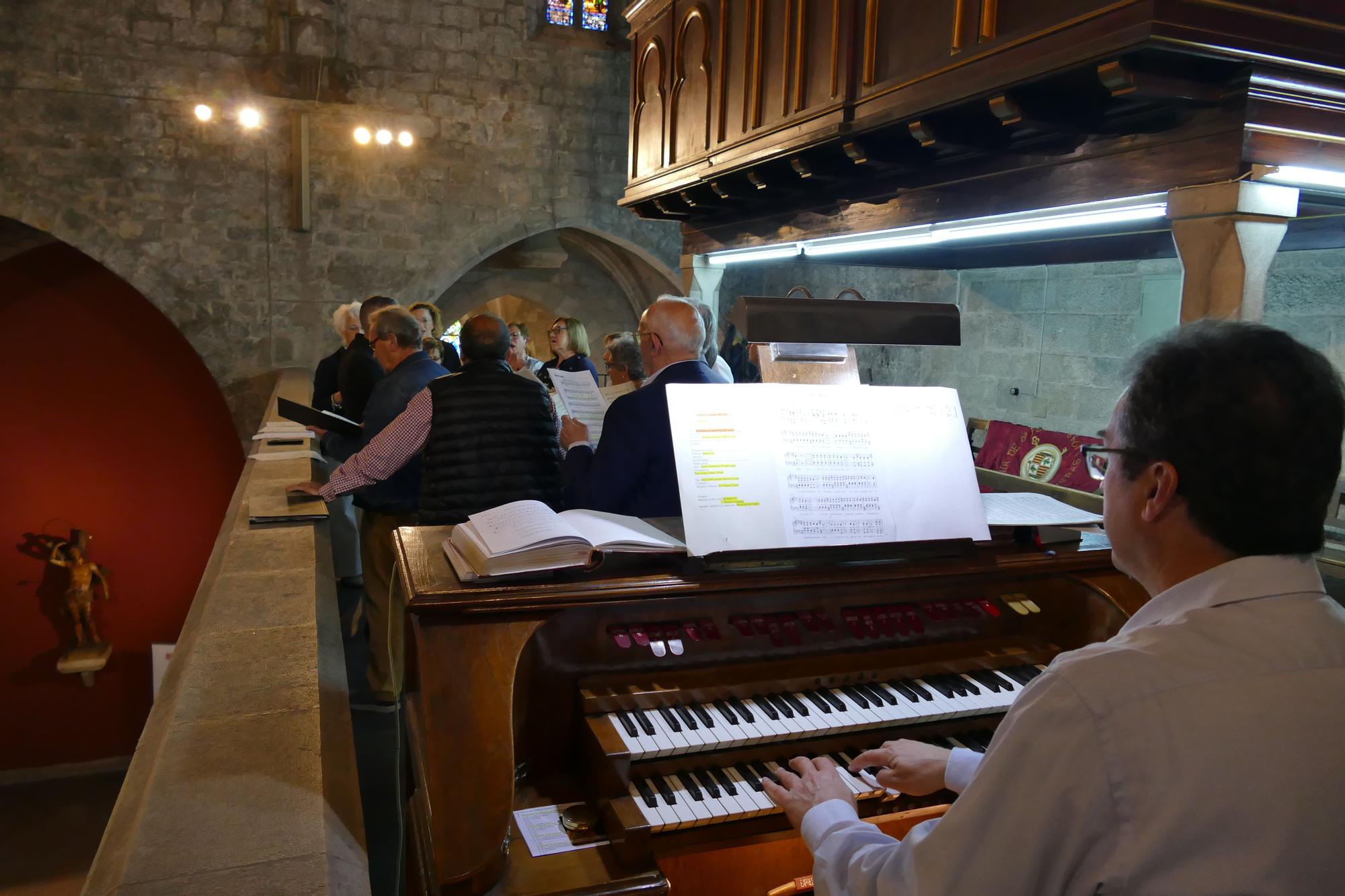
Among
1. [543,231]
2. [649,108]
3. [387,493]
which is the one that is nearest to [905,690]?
[387,493]

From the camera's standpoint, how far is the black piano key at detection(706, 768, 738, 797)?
167 centimetres

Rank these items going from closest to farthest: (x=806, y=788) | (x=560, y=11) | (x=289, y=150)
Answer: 1. (x=806, y=788)
2. (x=289, y=150)
3. (x=560, y=11)

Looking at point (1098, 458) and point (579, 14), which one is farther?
point (579, 14)

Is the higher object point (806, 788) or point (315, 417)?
point (315, 417)

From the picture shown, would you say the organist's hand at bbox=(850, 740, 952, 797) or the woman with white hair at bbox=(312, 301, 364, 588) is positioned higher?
the organist's hand at bbox=(850, 740, 952, 797)

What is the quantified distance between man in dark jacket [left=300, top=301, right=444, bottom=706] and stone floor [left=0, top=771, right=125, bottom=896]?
4.54 m

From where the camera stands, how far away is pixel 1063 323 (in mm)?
6148

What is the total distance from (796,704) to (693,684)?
0.22m

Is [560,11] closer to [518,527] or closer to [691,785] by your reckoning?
[518,527]

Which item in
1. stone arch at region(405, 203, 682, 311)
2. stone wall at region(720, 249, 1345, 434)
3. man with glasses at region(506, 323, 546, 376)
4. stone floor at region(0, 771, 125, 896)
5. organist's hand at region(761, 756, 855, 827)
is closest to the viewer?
organist's hand at region(761, 756, 855, 827)

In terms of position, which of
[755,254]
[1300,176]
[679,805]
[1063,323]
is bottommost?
[679,805]

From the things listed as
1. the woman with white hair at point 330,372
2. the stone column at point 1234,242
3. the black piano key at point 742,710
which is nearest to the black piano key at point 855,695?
the black piano key at point 742,710

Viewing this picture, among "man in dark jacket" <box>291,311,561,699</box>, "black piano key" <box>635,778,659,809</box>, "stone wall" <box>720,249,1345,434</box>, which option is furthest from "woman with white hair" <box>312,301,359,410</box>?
"black piano key" <box>635,778,659,809</box>

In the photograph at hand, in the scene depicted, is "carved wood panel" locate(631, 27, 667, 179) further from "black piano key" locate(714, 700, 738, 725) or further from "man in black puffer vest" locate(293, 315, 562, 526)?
"black piano key" locate(714, 700, 738, 725)
